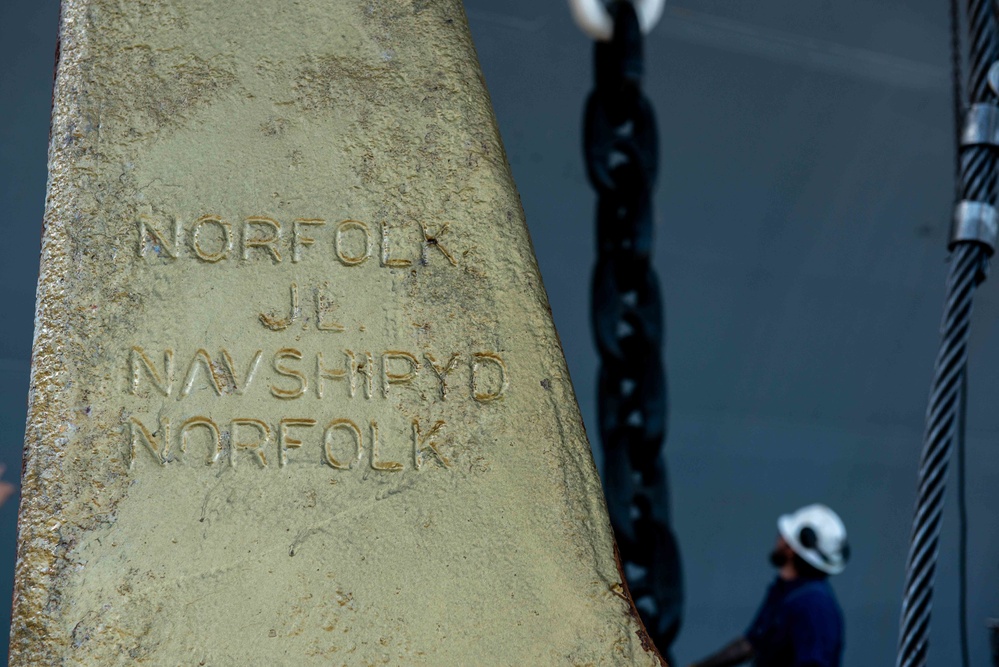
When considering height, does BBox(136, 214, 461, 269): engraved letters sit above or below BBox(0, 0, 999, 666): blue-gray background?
below

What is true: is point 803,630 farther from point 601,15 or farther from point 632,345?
point 601,15

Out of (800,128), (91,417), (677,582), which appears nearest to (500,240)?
(91,417)

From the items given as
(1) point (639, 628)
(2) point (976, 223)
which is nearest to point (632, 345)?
(2) point (976, 223)

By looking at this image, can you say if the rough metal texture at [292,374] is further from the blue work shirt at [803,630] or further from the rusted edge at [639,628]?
the blue work shirt at [803,630]

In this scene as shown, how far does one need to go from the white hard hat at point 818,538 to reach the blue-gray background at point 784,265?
2.78 feet

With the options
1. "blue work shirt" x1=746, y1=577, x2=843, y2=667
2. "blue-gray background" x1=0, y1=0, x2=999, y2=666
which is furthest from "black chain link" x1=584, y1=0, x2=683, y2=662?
"blue-gray background" x1=0, y1=0, x2=999, y2=666

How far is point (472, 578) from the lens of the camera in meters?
0.96

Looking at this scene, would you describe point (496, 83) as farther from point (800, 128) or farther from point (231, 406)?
point (231, 406)

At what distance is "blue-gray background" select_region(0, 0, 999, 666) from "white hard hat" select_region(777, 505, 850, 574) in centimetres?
85

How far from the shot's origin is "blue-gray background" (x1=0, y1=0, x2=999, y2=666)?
470cm

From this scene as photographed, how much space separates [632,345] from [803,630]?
5.92 feet

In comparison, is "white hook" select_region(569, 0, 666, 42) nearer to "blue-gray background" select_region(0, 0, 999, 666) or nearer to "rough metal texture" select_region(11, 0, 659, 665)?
"rough metal texture" select_region(11, 0, 659, 665)

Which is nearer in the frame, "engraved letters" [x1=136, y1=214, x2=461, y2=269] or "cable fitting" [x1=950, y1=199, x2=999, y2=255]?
"engraved letters" [x1=136, y1=214, x2=461, y2=269]

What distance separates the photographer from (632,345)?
2.02 metres
